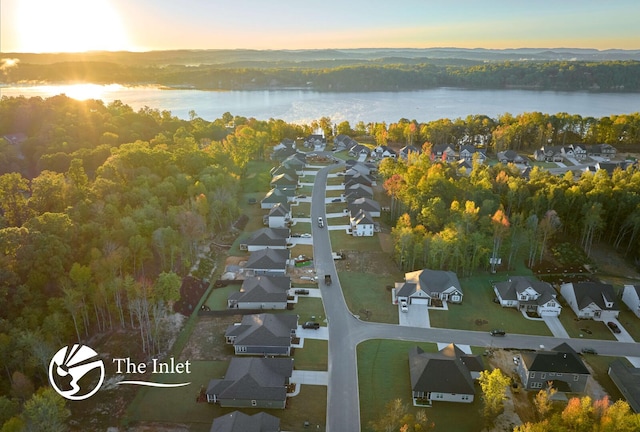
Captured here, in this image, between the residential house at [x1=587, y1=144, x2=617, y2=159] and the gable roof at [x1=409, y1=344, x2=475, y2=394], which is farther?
the residential house at [x1=587, y1=144, x2=617, y2=159]

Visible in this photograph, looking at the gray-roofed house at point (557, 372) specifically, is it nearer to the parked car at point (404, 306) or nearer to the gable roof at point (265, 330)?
the parked car at point (404, 306)

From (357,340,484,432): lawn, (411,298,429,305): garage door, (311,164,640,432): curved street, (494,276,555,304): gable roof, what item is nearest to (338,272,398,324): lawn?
(311,164,640,432): curved street

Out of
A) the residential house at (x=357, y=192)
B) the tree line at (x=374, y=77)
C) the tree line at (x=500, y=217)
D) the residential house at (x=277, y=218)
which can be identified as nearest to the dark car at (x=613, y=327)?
the tree line at (x=500, y=217)

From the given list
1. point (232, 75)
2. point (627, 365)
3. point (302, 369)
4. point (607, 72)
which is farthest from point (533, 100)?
point (302, 369)

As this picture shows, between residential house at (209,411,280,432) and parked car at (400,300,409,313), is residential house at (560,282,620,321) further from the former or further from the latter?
residential house at (209,411,280,432)

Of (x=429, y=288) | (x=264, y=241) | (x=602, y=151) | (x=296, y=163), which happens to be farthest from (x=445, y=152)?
(x=429, y=288)

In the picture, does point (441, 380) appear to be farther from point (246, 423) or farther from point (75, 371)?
point (75, 371)

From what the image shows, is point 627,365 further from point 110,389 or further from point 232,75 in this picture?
point 232,75
